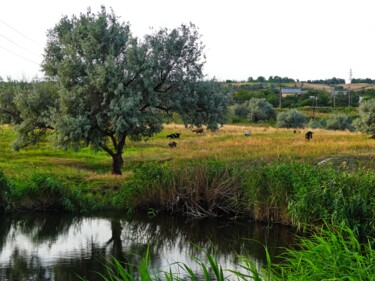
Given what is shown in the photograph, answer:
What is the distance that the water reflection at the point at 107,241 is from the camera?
1363 centimetres

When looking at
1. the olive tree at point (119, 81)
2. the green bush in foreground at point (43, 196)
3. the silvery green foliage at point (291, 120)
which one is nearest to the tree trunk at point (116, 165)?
the olive tree at point (119, 81)

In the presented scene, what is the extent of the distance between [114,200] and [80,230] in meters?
2.96

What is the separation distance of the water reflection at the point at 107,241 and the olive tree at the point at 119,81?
6.63m

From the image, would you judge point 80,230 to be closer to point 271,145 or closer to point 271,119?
point 271,145

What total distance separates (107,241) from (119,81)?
10.6 metres

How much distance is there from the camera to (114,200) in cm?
2056

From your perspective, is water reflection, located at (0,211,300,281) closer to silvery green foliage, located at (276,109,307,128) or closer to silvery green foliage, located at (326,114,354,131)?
silvery green foliage, located at (276,109,307,128)

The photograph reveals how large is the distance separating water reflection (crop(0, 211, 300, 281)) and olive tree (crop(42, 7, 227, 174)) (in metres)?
6.63

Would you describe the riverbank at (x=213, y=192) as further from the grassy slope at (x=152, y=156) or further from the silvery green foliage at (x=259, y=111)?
the silvery green foliage at (x=259, y=111)

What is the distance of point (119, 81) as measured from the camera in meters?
24.9

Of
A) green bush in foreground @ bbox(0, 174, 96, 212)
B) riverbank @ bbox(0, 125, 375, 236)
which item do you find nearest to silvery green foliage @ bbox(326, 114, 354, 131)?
riverbank @ bbox(0, 125, 375, 236)

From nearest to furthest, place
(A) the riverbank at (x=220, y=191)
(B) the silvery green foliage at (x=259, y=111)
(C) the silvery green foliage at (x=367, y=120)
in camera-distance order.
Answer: (A) the riverbank at (x=220, y=191) < (C) the silvery green foliage at (x=367, y=120) < (B) the silvery green foliage at (x=259, y=111)

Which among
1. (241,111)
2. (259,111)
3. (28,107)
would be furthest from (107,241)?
A: (241,111)

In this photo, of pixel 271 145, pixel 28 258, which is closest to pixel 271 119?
pixel 271 145
